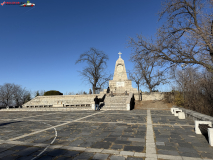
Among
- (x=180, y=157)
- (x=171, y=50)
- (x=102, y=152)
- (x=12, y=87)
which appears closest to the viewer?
(x=180, y=157)

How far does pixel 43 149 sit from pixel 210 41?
9149 millimetres

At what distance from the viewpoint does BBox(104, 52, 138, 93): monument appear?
31922mm

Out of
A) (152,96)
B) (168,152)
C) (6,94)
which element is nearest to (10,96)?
(6,94)

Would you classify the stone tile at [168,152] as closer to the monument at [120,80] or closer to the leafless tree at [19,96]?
the monument at [120,80]

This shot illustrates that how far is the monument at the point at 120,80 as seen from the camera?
3192cm

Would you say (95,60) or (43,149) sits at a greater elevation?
(95,60)

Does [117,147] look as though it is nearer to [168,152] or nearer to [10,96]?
[168,152]

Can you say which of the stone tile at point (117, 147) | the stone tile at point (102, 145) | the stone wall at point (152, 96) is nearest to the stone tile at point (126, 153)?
the stone tile at point (117, 147)

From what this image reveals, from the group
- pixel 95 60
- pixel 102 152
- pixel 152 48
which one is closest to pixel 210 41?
pixel 152 48

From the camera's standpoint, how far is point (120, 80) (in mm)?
32844

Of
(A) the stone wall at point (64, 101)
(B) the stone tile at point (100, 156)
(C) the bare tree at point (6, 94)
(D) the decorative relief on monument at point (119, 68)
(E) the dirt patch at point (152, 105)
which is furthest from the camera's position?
(C) the bare tree at point (6, 94)

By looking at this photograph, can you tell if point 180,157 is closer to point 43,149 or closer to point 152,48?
Result: point 43,149

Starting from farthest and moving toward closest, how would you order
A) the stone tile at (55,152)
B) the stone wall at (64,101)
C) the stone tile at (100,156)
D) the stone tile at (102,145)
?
the stone wall at (64,101) < the stone tile at (102,145) < the stone tile at (55,152) < the stone tile at (100,156)

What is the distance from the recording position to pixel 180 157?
3600 millimetres
